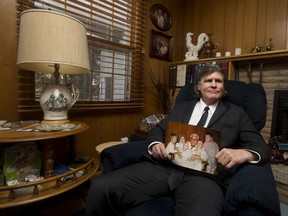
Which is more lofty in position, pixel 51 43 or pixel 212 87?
pixel 51 43

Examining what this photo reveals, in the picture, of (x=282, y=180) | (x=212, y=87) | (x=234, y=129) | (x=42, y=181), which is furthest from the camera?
(x=282, y=180)

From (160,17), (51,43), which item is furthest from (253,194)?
(160,17)

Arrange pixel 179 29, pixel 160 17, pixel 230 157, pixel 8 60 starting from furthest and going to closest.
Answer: pixel 179 29, pixel 160 17, pixel 8 60, pixel 230 157

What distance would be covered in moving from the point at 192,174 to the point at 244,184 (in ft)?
0.95

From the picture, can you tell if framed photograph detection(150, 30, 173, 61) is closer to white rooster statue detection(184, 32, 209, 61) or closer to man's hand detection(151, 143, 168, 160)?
white rooster statue detection(184, 32, 209, 61)

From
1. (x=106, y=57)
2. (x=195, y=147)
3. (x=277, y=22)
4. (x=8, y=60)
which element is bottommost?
(x=195, y=147)

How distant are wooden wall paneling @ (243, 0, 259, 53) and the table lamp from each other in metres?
1.83

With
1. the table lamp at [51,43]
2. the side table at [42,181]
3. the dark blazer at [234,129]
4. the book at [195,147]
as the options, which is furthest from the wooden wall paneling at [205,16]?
the side table at [42,181]

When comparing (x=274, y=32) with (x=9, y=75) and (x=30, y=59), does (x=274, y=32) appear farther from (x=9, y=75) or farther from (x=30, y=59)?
(x=9, y=75)

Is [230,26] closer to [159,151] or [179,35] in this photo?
[179,35]

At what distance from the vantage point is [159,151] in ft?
3.57

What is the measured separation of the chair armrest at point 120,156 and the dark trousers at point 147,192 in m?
0.07

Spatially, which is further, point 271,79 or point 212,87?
point 271,79

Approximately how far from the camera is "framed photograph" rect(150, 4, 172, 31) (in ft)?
→ 7.69
